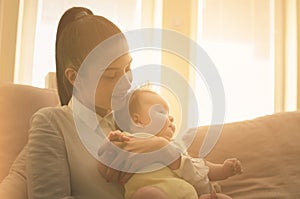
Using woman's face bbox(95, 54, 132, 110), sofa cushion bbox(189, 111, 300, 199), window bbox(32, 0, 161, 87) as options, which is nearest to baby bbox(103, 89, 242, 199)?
woman's face bbox(95, 54, 132, 110)

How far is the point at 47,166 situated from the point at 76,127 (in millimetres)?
122

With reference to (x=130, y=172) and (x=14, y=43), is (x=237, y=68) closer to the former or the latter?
(x=14, y=43)

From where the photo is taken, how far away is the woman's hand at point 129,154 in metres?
0.96

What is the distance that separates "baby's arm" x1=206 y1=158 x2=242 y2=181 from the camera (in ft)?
3.49

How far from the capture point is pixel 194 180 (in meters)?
1.04

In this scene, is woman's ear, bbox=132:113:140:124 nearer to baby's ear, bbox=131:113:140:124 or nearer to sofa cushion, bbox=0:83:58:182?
baby's ear, bbox=131:113:140:124

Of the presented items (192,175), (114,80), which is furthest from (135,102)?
(192,175)

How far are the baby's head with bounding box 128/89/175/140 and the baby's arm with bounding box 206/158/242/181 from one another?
144 mm

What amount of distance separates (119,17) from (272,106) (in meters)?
1.14

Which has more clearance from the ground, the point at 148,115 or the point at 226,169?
the point at 148,115

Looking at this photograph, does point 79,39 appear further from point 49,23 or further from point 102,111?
point 49,23

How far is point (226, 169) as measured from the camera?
3.56 feet

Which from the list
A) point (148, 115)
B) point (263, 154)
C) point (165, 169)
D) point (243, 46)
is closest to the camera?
point (165, 169)

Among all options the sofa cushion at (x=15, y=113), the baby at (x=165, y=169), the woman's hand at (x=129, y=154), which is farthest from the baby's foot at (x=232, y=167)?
the sofa cushion at (x=15, y=113)
